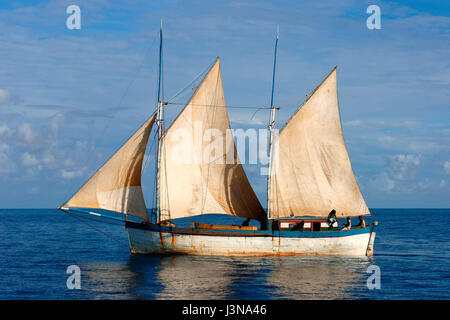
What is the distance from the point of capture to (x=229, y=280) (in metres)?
37.0

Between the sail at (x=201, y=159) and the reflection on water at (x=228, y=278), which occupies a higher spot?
the sail at (x=201, y=159)

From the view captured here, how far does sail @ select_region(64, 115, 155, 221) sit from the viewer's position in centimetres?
4475

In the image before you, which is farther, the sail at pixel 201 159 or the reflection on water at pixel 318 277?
the sail at pixel 201 159

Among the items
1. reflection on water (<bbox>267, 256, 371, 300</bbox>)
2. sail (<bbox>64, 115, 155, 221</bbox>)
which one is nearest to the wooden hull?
reflection on water (<bbox>267, 256, 371, 300</bbox>)

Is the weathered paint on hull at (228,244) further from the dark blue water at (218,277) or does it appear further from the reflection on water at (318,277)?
the reflection on water at (318,277)

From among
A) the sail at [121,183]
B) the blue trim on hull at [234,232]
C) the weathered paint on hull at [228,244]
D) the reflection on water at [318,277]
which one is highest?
the sail at [121,183]

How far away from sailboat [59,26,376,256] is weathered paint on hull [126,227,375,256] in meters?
0.09

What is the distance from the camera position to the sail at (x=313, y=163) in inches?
1909

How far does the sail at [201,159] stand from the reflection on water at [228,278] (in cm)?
484

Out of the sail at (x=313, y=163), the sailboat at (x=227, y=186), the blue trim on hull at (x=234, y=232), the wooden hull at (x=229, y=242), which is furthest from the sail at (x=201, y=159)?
the sail at (x=313, y=163)

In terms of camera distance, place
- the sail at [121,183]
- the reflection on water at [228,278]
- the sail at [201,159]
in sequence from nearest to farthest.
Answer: the reflection on water at [228,278] < the sail at [121,183] < the sail at [201,159]

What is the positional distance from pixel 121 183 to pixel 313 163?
17.4m

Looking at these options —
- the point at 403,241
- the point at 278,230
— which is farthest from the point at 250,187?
the point at 403,241
